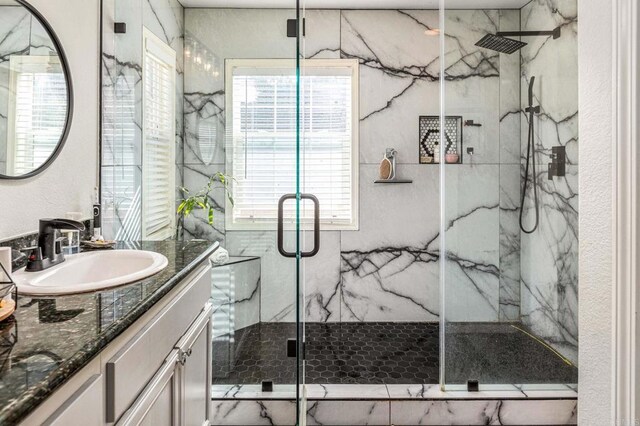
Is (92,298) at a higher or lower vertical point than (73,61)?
lower

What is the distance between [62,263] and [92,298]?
1.53 ft

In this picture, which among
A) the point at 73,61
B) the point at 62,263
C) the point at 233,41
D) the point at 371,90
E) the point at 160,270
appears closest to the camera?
the point at 160,270

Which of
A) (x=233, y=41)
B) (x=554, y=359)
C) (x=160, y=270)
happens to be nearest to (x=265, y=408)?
(x=160, y=270)

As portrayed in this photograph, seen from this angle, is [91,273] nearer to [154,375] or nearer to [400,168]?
[154,375]

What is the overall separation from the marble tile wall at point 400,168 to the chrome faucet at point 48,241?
34.3 inches

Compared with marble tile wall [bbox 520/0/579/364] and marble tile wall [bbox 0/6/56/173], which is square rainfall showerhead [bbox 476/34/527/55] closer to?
marble tile wall [bbox 520/0/579/364]

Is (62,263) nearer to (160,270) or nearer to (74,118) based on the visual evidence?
(160,270)

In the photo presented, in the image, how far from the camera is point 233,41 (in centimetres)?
204

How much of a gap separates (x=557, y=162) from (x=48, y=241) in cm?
250

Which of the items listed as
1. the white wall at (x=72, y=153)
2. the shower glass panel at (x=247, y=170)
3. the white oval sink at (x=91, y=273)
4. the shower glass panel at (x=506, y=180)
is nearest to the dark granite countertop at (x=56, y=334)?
the white oval sink at (x=91, y=273)

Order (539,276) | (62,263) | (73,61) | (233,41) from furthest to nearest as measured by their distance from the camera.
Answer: (539,276)
(233,41)
(73,61)
(62,263)

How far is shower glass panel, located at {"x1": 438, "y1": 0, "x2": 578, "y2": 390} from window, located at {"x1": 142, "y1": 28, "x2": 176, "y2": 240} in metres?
1.58

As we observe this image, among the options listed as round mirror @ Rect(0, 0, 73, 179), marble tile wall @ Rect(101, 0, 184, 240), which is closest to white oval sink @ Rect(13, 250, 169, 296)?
round mirror @ Rect(0, 0, 73, 179)

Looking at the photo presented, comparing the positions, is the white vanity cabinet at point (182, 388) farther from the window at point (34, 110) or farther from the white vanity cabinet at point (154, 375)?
the window at point (34, 110)
